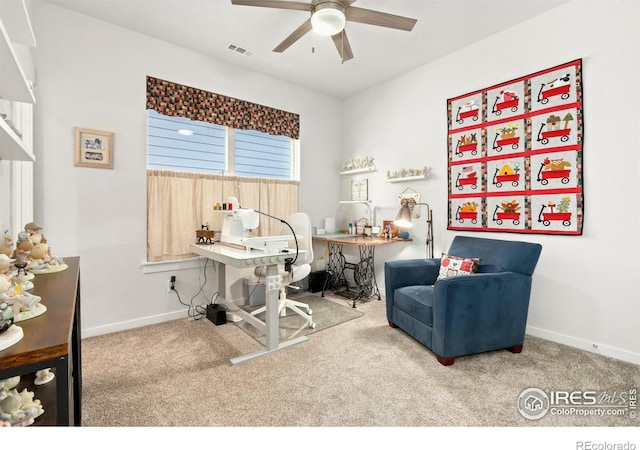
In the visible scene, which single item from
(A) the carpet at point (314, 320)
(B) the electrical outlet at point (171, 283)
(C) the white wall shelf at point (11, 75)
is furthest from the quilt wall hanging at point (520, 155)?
(C) the white wall shelf at point (11, 75)

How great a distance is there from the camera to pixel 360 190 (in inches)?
167

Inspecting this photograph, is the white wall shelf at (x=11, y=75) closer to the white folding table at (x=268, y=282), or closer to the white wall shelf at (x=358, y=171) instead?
the white folding table at (x=268, y=282)

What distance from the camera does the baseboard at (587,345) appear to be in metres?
2.18

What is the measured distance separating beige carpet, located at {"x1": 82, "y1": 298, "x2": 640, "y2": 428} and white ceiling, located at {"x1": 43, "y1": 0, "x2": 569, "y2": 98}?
2.76 metres

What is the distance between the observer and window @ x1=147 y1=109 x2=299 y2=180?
3.05 m

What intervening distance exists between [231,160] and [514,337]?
3.20m

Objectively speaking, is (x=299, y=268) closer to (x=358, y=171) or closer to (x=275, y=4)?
(x=358, y=171)

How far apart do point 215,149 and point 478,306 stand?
118 inches

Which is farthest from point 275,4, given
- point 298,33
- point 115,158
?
point 115,158

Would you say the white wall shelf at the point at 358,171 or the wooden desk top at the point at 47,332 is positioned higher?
the white wall shelf at the point at 358,171

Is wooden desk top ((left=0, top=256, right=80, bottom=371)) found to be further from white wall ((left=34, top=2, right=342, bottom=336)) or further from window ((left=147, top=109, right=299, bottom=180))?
window ((left=147, top=109, right=299, bottom=180))

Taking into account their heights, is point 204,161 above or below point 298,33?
below

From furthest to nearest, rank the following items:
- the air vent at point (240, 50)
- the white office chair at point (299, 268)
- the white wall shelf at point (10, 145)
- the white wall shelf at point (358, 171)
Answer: the white wall shelf at point (358, 171) < the air vent at point (240, 50) < the white office chair at point (299, 268) < the white wall shelf at point (10, 145)

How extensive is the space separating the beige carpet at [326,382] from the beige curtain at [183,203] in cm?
85
